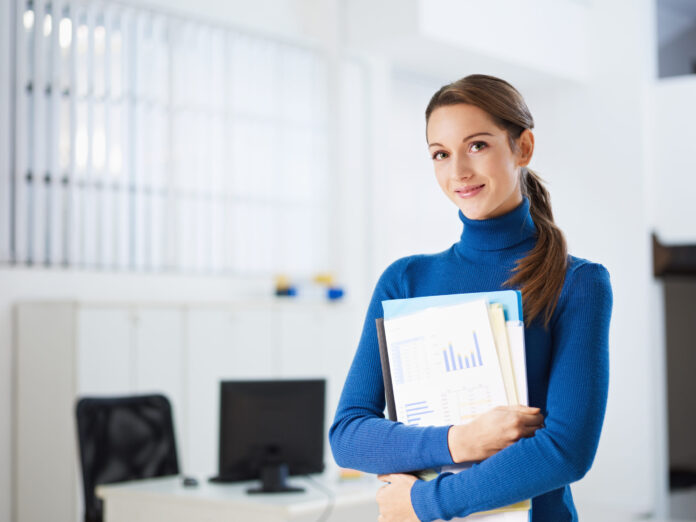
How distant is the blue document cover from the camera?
136cm

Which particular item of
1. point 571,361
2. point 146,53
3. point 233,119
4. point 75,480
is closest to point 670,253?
point 233,119

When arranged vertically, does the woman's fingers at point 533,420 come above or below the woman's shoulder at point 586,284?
below

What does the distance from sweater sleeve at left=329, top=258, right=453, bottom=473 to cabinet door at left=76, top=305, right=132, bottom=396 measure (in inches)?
139

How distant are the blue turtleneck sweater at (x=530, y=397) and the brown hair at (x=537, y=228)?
0.02 m

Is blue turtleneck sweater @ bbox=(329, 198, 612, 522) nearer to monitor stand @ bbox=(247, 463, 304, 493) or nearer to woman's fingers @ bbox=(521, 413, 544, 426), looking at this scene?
woman's fingers @ bbox=(521, 413, 544, 426)

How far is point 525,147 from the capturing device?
152cm

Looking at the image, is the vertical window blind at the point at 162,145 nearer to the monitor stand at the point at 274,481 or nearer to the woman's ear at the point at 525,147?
the monitor stand at the point at 274,481

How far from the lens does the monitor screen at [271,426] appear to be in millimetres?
3512

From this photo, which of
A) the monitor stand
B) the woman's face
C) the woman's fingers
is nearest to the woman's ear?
the woman's face

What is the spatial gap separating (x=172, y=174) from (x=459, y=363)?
4524 millimetres

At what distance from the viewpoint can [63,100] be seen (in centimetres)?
508

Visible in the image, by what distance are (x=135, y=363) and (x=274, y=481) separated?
5.88 ft

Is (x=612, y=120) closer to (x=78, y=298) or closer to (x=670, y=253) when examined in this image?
(x=670, y=253)

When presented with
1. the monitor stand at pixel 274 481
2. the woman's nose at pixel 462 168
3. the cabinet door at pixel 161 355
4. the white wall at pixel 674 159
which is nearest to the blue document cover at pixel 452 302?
the woman's nose at pixel 462 168
